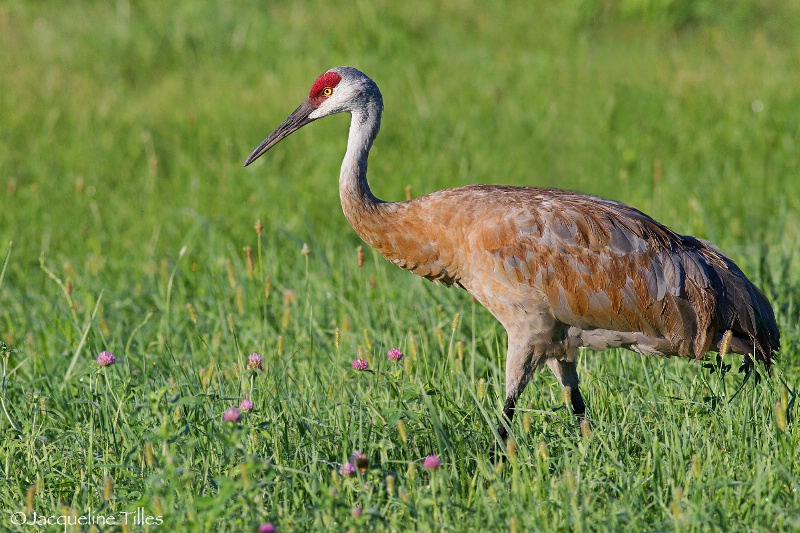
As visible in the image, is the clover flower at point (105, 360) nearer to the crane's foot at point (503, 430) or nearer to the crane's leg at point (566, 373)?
the crane's foot at point (503, 430)

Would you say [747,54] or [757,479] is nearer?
[757,479]

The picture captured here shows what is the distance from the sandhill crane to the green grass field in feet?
0.63

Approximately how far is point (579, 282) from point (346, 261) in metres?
2.37

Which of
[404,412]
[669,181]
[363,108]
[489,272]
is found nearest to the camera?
[404,412]

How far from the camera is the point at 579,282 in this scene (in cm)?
451

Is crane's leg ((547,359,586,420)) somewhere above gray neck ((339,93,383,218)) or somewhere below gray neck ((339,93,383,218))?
below

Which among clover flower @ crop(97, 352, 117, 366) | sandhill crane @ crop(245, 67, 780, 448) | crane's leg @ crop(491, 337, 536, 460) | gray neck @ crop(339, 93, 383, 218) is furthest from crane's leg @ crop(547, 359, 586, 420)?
clover flower @ crop(97, 352, 117, 366)

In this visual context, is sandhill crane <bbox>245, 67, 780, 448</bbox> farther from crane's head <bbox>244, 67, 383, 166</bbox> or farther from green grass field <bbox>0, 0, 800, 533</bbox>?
crane's head <bbox>244, 67, 383, 166</bbox>

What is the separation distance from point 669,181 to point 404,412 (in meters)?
4.66

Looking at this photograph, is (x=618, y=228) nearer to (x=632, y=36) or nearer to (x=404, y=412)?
(x=404, y=412)

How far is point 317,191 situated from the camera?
7812 millimetres

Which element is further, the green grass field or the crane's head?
the crane's head

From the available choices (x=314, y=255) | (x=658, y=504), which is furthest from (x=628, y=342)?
(x=314, y=255)

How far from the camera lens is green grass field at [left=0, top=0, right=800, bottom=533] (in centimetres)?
357
